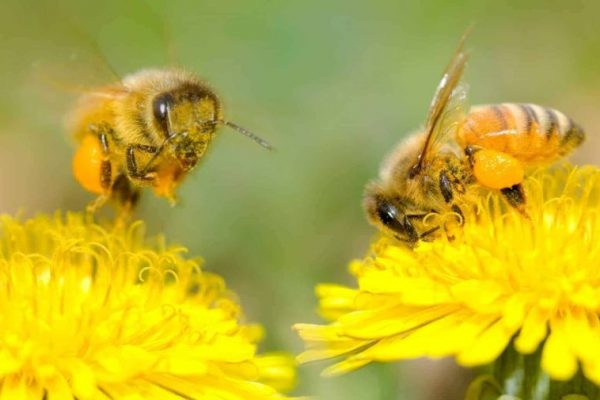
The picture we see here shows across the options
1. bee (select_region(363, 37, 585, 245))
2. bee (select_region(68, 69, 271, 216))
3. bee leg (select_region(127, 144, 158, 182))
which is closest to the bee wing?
bee (select_region(363, 37, 585, 245))

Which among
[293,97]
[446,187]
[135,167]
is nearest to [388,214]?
[446,187]

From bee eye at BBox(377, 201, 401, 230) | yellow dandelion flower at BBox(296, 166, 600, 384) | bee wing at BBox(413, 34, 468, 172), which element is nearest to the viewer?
yellow dandelion flower at BBox(296, 166, 600, 384)

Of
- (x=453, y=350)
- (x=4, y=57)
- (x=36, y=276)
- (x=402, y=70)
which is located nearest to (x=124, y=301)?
(x=36, y=276)

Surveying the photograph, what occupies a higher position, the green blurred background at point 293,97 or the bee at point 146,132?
the green blurred background at point 293,97

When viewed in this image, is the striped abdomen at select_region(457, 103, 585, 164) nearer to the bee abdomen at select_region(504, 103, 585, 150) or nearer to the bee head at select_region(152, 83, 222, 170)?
the bee abdomen at select_region(504, 103, 585, 150)

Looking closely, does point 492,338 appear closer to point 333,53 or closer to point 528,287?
point 528,287

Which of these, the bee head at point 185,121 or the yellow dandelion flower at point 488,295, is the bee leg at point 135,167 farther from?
the yellow dandelion flower at point 488,295

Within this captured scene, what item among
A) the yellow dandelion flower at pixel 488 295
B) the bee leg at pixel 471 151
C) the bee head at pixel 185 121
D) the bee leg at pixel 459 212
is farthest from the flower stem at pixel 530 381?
the bee head at pixel 185 121
